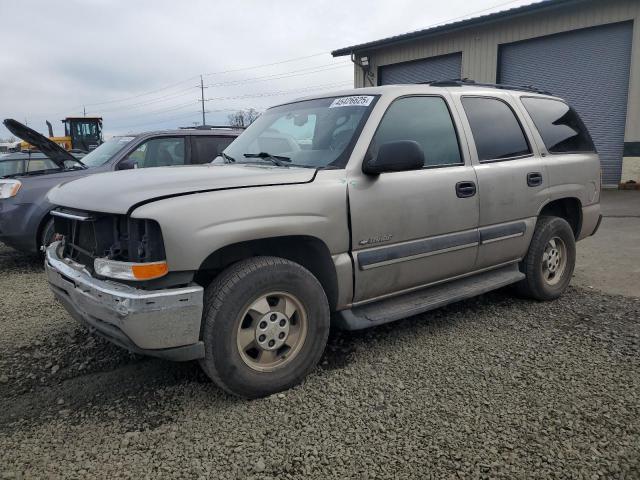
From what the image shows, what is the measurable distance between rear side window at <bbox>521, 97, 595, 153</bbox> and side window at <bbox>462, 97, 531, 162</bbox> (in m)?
0.33

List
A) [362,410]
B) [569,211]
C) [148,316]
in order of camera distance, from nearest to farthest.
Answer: [148,316], [362,410], [569,211]

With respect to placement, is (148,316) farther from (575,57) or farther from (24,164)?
(575,57)

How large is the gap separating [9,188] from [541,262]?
5953 mm

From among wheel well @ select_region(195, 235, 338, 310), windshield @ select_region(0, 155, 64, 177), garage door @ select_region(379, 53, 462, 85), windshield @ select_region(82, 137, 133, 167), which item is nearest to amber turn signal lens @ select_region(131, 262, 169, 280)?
wheel well @ select_region(195, 235, 338, 310)

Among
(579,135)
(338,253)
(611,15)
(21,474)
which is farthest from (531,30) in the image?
(21,474)

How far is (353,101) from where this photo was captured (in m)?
3.71

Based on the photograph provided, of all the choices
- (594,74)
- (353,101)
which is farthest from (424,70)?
(353,101)

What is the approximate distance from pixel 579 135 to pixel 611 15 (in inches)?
359

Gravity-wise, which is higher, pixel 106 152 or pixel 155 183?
pixel 106 152

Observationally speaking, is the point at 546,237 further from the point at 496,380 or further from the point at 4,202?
the point at 4,202

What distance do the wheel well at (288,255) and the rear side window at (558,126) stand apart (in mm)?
2664

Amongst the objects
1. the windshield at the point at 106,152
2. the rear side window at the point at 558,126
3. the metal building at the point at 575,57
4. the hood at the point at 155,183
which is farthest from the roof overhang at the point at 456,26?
the hood at the point at 155,183

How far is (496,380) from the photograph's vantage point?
3.15m

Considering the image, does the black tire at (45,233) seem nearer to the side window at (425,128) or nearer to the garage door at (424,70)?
the side window at (425,128)
